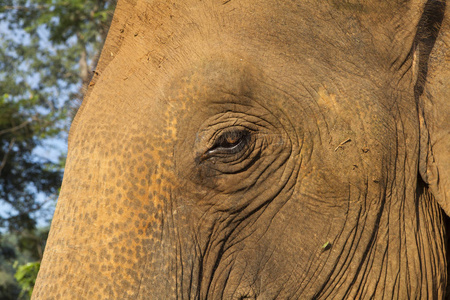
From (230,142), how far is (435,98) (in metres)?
0.77

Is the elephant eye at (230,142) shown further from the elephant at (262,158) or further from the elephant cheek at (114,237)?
the elephant cheek at (114,237)

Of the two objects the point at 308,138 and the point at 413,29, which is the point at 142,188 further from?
the point at 413,29

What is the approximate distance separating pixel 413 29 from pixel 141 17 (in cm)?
100

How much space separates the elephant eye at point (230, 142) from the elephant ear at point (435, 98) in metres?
0.64

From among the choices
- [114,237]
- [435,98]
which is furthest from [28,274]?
[435,98]

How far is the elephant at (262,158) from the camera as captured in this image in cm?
167

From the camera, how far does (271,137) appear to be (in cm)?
184

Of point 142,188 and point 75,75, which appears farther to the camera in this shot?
point 75,75

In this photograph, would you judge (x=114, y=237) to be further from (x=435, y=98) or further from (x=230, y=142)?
(x=435, y=98)

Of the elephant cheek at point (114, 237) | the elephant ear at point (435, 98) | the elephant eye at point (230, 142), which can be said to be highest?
the elephant ear at point (435, 98)

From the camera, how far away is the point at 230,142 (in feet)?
5.89

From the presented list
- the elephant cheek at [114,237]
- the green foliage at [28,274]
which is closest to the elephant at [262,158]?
the elephant cheek at [114,237]

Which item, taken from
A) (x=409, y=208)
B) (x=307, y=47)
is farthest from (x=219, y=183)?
(x=409, y=208)

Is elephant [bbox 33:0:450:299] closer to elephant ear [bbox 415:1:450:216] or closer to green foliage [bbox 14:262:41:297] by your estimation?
elephant ear [bbox 415:1:450:216]
